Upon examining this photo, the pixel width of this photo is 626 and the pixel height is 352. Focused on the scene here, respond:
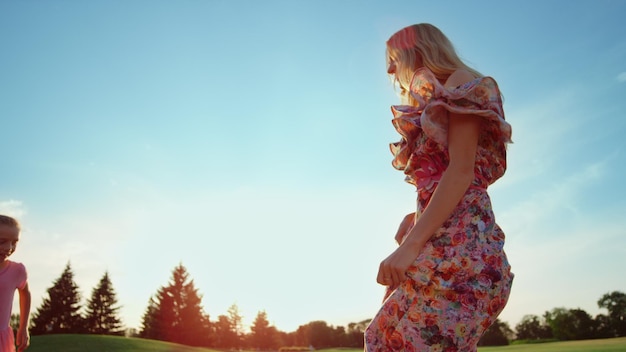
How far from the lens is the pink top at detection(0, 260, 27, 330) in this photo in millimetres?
4586

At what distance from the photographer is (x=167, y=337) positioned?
58.1 metres

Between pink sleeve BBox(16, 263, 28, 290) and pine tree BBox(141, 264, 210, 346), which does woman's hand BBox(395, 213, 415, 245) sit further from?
pine tree BBox(141, 264, 210, 346)

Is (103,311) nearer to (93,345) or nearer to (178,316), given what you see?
(178,316)

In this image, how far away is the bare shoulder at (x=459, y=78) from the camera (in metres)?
2.21

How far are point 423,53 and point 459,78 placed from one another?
0.23 m

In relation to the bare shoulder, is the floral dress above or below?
below

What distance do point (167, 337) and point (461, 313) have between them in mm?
62215

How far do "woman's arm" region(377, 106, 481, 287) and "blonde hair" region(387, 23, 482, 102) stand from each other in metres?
0.43

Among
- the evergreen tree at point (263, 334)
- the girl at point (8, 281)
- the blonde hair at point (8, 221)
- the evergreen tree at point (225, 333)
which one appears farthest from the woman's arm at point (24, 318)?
the evergreen tree at point (225, 333)

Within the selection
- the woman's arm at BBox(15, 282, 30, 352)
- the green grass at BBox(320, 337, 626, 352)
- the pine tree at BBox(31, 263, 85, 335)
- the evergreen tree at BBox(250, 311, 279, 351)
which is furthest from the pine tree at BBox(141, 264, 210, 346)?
the woman's arm at BBox(15, 282, 30, 352)

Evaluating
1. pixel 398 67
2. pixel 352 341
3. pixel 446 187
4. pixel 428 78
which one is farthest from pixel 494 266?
pixel 352 341

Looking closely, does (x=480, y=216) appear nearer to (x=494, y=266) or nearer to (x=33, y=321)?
(x=494, y=266)

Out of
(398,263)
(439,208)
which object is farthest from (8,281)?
(439,208)

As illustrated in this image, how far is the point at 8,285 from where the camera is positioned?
4.67 metres
